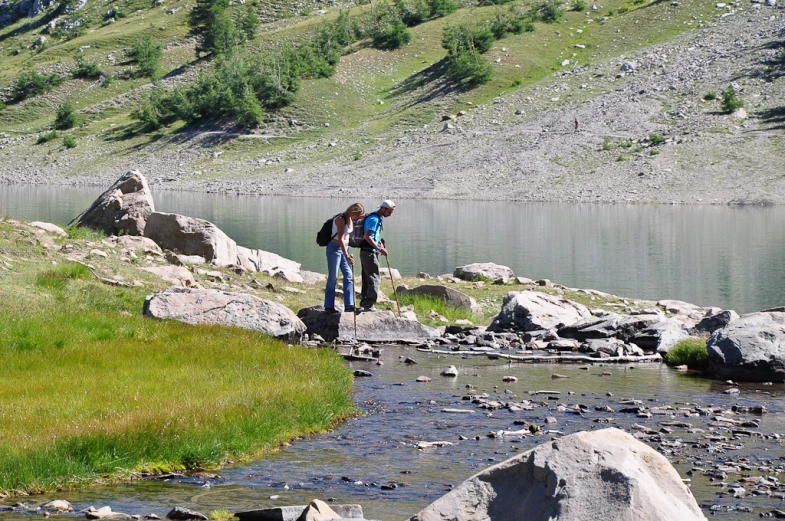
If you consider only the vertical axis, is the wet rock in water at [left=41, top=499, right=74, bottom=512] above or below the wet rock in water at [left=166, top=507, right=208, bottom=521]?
above

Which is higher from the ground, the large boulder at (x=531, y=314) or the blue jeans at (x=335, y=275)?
the blue jeans at (x=335, y=275)

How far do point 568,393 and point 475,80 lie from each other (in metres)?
123

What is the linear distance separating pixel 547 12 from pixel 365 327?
146061mm

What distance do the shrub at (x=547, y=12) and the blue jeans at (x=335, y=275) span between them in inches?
5593

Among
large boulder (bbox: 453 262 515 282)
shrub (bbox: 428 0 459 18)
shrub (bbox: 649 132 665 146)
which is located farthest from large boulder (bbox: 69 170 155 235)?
shrub (bbox: 428 0 459 18)

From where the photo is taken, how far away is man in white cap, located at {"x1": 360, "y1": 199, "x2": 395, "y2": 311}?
24.5 meters

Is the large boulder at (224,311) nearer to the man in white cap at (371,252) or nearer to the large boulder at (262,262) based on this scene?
the man in white cap at (371,252)

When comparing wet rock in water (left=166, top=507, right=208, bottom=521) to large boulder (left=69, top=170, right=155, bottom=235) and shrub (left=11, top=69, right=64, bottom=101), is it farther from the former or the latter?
shrub (left=11, top=69, right=64, bottom=101)

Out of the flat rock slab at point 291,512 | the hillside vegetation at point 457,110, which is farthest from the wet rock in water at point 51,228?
the hillside vegetation at point 457,110

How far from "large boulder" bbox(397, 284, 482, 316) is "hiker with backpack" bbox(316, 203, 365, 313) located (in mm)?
6801

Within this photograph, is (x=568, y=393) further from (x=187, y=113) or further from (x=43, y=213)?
(x=187, y=113)

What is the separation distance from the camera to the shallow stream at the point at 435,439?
1181cm

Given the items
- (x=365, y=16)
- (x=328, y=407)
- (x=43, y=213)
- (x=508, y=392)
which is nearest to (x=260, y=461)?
(x=328, y=407)

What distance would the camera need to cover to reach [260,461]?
1355 cm
